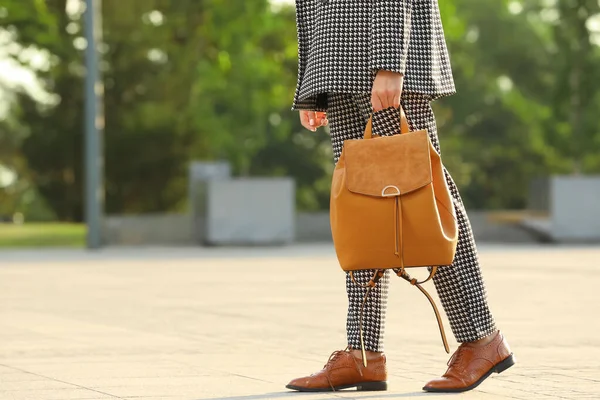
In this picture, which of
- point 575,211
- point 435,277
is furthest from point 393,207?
point 575,211

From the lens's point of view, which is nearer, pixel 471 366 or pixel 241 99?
pixel 471 366

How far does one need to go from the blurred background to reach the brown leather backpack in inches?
599

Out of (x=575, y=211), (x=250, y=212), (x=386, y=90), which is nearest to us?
(x=386, y=90)

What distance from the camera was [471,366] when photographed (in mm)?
5207

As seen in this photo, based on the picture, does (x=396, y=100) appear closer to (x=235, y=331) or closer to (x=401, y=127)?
(x=401, y=127)

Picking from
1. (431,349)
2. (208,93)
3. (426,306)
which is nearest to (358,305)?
(431,349)

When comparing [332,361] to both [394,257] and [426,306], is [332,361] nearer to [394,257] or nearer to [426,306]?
[394,257]

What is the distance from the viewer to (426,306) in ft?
31.1

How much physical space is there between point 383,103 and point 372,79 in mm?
130

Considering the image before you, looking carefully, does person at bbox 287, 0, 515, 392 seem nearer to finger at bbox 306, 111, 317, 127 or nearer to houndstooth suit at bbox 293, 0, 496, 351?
houndstooth suit at bbox 293, 0, 496, 351

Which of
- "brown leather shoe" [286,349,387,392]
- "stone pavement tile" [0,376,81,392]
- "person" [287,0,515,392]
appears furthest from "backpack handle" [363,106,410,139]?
"stone pavement tile" [0,376,81,392]

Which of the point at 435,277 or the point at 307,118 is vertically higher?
the point at 307,118

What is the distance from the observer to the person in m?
5.06

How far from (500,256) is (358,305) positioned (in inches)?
464
